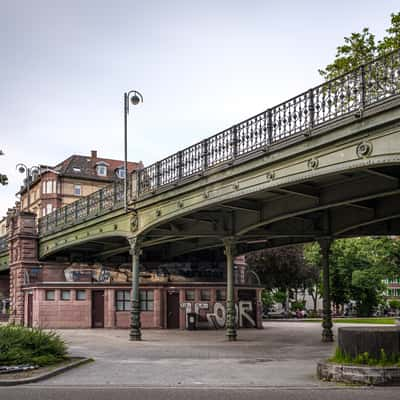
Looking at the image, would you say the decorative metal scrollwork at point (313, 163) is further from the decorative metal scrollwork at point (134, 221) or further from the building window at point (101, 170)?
the building window at point (101, 170)

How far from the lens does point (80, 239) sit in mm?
36656

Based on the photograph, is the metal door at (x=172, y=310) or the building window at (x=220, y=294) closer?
the metal door at (x=172, y=310)

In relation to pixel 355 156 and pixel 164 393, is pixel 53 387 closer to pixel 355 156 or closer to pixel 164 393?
pixel 164 393

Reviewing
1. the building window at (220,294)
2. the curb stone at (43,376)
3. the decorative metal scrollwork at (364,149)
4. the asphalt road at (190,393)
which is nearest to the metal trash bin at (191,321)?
the building window at (220,294)

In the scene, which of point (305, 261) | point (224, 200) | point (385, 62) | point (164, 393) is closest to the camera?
point (164, 393)

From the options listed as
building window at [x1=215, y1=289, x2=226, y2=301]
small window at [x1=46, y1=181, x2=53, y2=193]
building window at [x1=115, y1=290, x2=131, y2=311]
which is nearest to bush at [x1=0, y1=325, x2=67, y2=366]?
building window at [x1=115, y1=290, x2=131, y2=311]

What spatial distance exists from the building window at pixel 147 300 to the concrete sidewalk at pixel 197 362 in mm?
8421

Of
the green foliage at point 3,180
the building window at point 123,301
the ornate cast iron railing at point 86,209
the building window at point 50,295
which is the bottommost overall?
the building window at point 123,301

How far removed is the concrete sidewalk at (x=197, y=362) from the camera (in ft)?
45.8

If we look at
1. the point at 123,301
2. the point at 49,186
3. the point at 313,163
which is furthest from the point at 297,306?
the point at 313,163

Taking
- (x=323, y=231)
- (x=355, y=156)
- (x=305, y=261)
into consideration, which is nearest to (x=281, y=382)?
(x=355, y=156)

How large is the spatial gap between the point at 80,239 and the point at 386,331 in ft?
84.2

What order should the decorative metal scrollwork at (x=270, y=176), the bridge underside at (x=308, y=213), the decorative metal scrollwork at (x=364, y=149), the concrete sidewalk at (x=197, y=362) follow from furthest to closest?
the bridge underside at (x=308, y=213) → the decorative metal scrollwork at (x=270, y=176) → the decorative metal scrollwork at (x=364, y=149) → the concrete sidewalk at (x=197, y=362)

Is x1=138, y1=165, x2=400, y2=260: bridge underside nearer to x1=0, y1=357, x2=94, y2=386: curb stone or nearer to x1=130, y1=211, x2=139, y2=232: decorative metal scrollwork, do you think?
x1=130, y1=211, x2=139, y2=232: decorative metal scrollwork
